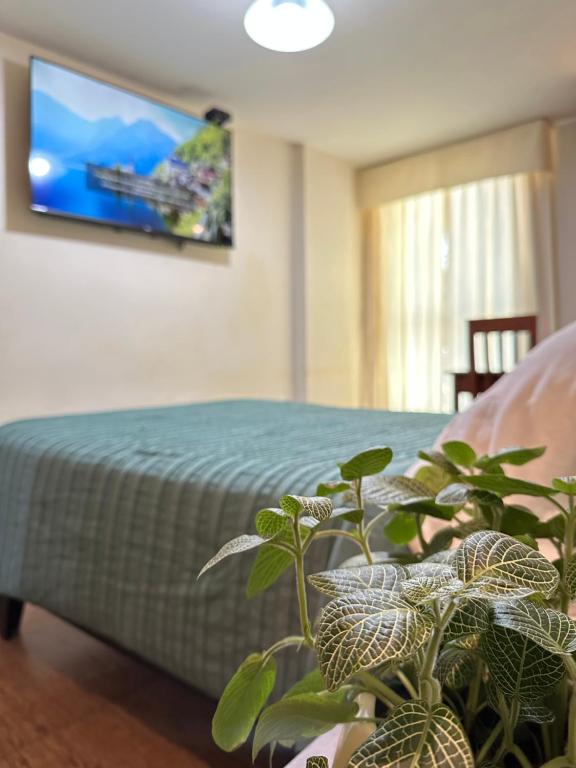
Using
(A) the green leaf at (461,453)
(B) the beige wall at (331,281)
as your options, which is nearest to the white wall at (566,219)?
(B) the beige wall at (331,281)

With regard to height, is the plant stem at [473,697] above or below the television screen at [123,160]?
below

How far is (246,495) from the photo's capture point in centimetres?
96

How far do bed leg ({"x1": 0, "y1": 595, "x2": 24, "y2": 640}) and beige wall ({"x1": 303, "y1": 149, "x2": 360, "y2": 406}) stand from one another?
104 inches

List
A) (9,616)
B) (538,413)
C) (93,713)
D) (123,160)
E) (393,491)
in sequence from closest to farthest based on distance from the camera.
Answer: (393,491) < (538,413) < (93,713) < (9,616) < (123,160)

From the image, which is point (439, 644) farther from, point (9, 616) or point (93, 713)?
point (9, 616)

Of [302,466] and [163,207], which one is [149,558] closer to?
[302,466]

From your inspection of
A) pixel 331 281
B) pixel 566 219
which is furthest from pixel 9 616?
pixel 566 219

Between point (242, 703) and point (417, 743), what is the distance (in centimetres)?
15

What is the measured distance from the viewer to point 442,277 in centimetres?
413

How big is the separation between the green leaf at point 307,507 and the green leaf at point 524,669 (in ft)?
0.38

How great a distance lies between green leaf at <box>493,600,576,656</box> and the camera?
260 mm

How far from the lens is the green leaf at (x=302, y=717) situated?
1.10ft

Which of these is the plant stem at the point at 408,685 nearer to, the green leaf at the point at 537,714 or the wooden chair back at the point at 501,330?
the green leaf at the point at 537,714

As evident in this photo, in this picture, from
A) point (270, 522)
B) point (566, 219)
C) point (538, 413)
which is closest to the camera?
point (270, 522)
